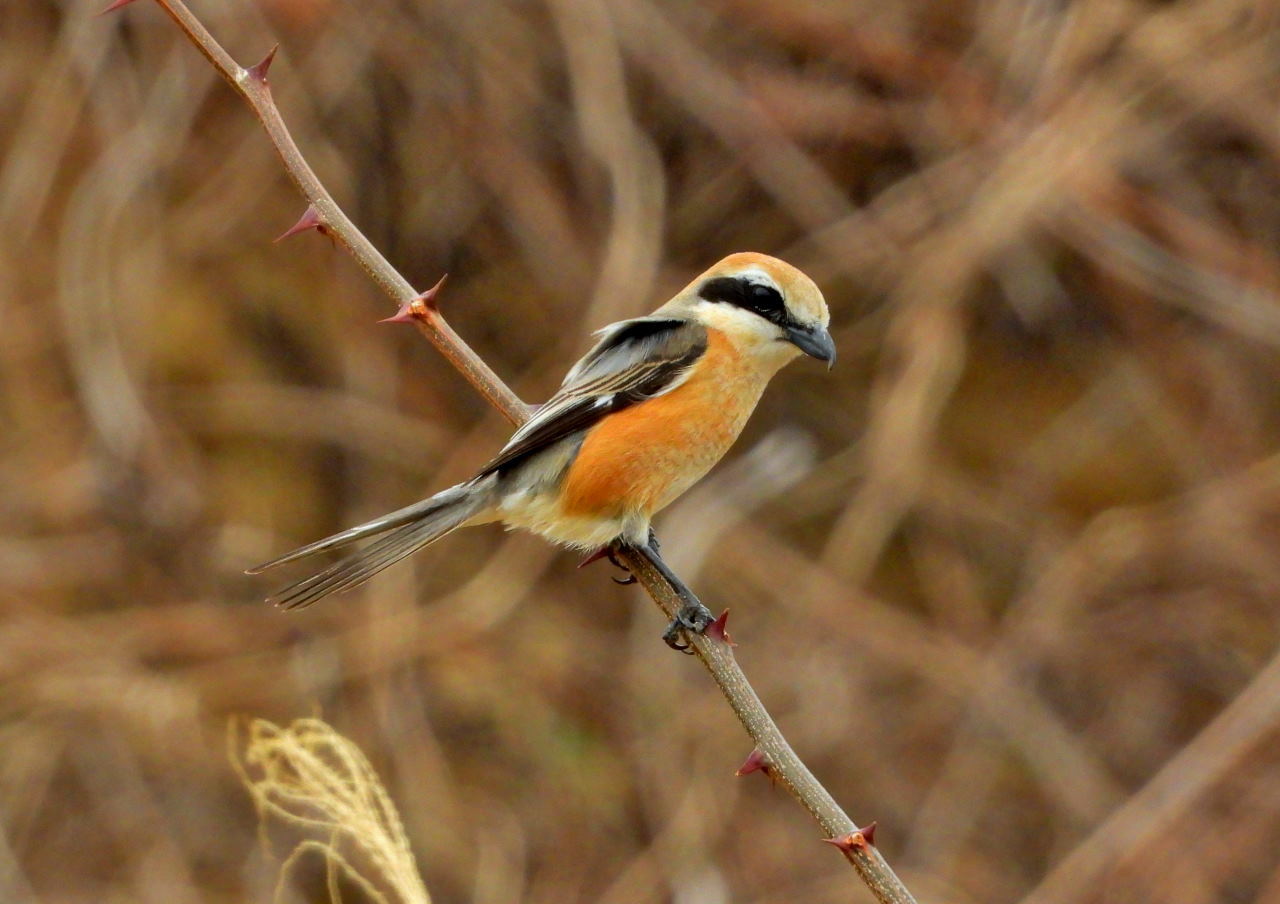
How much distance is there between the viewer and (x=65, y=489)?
475 cm

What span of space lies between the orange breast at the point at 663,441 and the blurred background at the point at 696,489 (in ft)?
5.73

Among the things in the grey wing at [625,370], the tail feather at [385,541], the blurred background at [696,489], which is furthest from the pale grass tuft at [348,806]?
the blurred background at [696,489]

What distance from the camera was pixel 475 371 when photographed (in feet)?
6.79

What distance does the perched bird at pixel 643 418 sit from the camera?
2.62 meters

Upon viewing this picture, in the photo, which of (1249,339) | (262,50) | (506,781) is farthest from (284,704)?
(1249,339)

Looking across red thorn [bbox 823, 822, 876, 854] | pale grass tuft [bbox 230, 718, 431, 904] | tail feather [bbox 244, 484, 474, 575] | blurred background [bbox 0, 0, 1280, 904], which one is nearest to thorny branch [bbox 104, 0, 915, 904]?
red thorn [bbox 823, 822, 876, 854]

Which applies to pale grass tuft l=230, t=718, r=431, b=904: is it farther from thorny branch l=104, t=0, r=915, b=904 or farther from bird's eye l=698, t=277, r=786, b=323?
bird's eye l=698, t=277, r=786, b=323

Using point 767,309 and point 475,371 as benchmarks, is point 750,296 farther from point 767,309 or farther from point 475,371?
point 475,371

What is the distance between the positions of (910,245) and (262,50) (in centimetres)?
225

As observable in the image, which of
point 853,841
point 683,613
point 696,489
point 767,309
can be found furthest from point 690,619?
point 696,489

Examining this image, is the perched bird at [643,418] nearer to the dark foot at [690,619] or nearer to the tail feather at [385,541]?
the tail feather at [385,541]

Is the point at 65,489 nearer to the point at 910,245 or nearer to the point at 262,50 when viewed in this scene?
the point at 262,50

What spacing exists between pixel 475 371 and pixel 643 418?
0.68 metres

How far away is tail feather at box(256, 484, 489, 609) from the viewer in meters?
2.06
